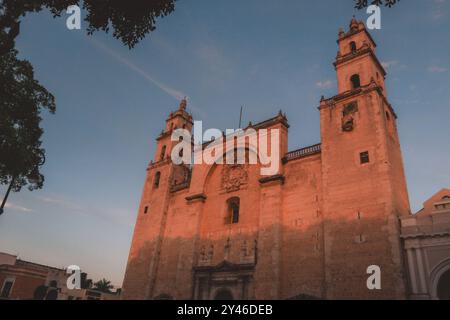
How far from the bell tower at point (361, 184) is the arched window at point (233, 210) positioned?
7.30 meters

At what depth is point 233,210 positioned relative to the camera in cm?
2511

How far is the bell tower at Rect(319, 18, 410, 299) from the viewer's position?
16.2 meters

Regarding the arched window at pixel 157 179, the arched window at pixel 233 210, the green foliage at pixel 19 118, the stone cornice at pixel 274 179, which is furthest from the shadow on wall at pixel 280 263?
the green foliage at pixel 19 118

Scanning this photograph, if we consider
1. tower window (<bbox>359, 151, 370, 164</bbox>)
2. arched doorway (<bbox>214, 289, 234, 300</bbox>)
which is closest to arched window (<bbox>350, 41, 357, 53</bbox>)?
tower window (<bbox>359, 151, 370, 164</bbox>)

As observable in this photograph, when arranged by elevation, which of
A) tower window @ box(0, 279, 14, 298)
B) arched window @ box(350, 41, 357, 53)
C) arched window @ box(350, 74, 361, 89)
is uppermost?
arched window @ box(350, 41, 357, 53)

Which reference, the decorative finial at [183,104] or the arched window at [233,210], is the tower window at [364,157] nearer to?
the arched window at [233,210]

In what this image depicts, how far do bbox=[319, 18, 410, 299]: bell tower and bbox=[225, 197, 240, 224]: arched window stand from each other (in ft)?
24.0

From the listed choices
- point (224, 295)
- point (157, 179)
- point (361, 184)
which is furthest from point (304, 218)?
point (157, 179)

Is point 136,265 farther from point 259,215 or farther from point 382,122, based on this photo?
point 382,122

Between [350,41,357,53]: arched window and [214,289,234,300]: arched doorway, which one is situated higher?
[350,41,357,53]: arched window

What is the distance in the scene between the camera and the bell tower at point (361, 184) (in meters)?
16.2

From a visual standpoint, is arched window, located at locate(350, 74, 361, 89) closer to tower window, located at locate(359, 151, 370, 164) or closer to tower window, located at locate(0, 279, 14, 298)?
tower window, located at locate(359, 151, 370, 164)
